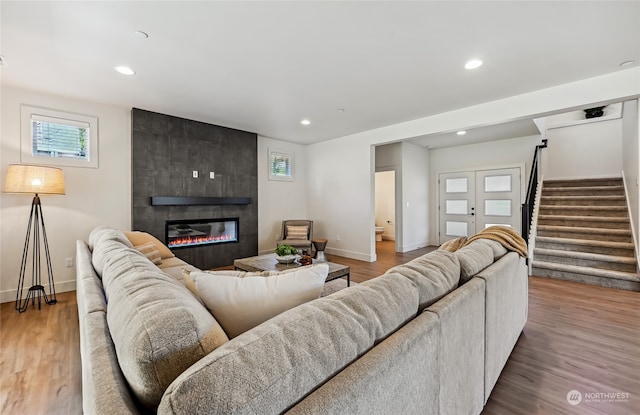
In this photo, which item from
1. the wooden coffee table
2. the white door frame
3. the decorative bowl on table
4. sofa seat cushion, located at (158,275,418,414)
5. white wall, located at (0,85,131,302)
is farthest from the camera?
the white door frame

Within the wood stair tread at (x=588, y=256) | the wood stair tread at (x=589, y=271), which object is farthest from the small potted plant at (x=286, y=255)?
the wood stair tread at (x=588, y=256)

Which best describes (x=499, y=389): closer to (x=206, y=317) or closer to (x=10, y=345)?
(x=206, y=317)

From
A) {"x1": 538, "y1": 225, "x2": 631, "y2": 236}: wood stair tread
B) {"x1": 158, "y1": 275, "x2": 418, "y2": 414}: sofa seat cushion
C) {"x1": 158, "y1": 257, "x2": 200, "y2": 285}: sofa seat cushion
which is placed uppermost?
{"x1": 158, "y1": 275, "x2": 418, "y2": 414}: sofa seat cushion

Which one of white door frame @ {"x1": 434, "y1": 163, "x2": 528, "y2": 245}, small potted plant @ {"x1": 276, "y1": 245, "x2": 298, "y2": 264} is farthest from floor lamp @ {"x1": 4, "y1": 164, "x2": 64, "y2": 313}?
white door frame @ {"x1": 434, "y1": 163, "x2": 528, "y2": 245}

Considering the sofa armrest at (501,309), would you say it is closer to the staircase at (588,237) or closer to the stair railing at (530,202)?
the stair railing at (530,202)

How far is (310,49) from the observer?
258 cm

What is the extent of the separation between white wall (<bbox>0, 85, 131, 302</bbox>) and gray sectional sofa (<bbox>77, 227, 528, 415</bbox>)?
10.8 ft

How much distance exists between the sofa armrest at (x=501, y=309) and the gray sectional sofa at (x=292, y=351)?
0.78 feet

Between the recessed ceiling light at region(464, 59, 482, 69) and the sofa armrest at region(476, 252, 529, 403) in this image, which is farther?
the recessed ceiling light at region(464, 59, 482, 69)

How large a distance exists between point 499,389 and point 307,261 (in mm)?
2054

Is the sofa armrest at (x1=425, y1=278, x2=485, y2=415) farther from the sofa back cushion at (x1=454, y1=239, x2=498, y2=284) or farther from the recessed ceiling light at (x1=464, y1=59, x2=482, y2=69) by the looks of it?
the recessed ceiling light at (x1=464, y1=59, x2=482, y2=69)

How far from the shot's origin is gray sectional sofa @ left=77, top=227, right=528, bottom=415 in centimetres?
57

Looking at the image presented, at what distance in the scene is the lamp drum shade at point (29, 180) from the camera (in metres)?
3.06

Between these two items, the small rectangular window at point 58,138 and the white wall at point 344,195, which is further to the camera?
the white wall at point 344,195
